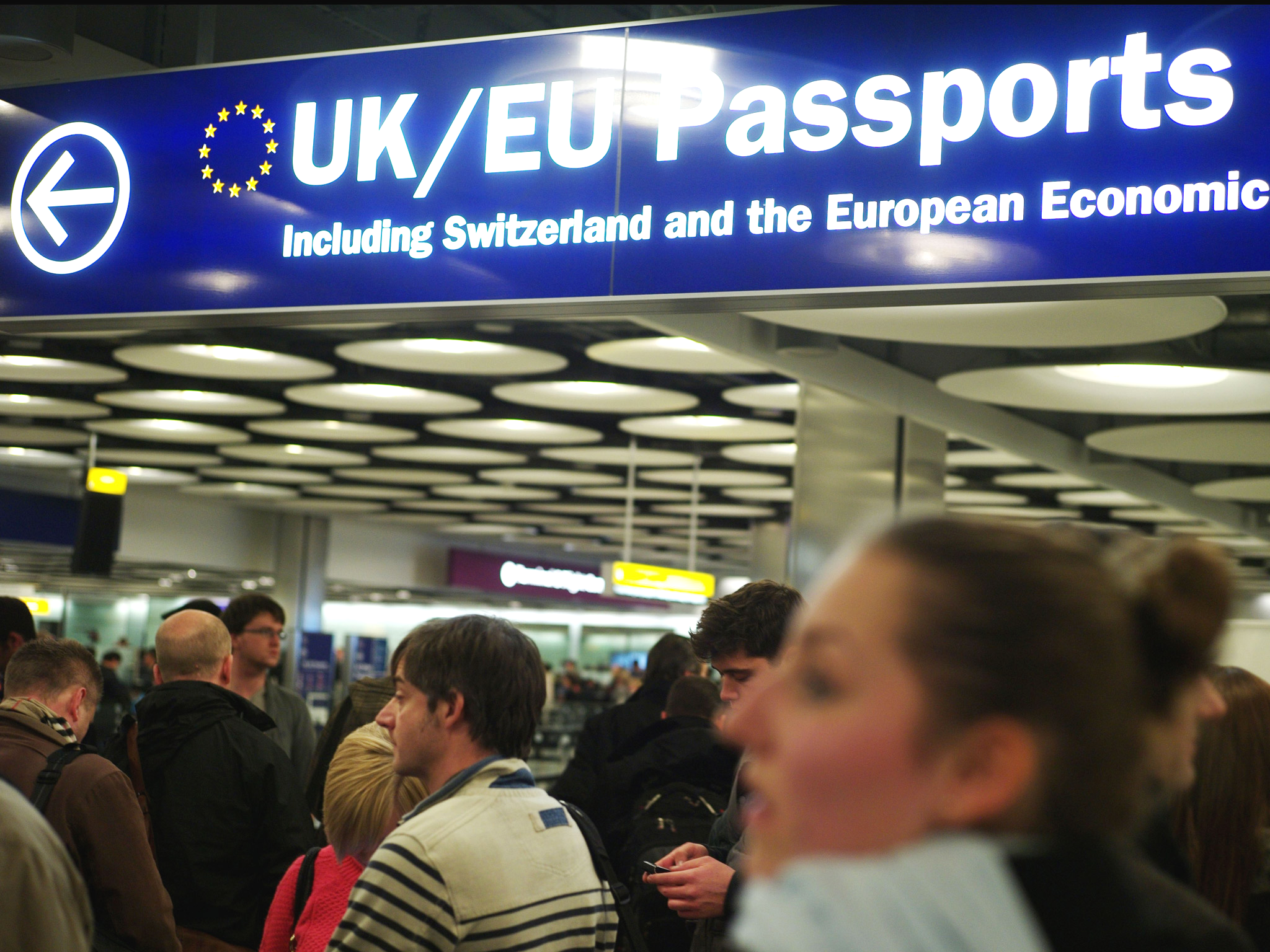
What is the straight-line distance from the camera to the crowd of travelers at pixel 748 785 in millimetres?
771

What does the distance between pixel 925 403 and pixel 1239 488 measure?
6249mm

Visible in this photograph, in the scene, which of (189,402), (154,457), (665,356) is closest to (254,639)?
(665,356)

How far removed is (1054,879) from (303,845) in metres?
3.92

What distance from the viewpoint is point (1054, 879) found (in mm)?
774

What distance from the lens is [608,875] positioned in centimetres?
248

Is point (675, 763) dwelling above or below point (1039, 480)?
below

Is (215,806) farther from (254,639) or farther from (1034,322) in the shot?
(1034,322)

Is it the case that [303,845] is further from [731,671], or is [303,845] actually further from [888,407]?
[888,407]

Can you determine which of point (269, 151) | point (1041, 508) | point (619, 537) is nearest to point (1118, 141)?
point (269, 151)

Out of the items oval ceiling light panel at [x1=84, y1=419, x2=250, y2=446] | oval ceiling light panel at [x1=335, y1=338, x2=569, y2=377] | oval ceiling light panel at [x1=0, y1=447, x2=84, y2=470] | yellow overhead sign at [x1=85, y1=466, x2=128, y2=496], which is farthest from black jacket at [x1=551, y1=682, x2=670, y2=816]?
oval ceiling light panel at [x1=0, y1=447, x2=84, y2=470]

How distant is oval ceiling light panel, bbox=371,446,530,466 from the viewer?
16.6 metres

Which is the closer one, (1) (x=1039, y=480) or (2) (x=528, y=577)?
(1) (x=1039, y=480)

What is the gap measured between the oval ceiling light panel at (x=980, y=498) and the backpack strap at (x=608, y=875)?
15.9 meters

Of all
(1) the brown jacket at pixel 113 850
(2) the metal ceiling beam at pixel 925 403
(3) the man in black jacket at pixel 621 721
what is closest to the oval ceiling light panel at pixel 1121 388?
(2) the metal ceiling beam at pixel 925 403
